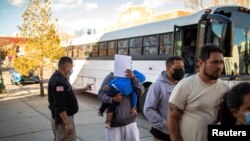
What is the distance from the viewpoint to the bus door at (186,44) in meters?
7.85

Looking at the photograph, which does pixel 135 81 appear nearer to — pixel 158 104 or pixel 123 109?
pixel 123 109

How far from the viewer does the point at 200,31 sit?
712 cm

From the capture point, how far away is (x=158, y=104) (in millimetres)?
3510

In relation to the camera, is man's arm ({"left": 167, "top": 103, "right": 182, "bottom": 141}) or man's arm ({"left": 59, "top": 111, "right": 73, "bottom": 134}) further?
man's arm ({"left": 59, "top": 111, "right": 73, "bottom": 134})

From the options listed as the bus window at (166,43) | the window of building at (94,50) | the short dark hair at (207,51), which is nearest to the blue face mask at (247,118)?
the short dark hair at (207,51)

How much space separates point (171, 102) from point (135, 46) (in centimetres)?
806

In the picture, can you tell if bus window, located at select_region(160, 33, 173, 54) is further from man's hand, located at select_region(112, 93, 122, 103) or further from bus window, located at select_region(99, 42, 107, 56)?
man's hand, located at select_region(112, 93, 122, 103)

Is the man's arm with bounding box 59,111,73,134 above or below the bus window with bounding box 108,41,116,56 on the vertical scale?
below

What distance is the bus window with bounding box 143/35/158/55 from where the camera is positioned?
31.4 feet

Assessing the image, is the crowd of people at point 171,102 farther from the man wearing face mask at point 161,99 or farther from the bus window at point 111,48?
the bus window at point 111,48

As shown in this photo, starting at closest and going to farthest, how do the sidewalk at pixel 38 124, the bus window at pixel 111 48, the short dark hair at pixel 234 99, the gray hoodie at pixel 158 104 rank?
the short dark hair at pixel 234 99 < the gray hoodie at pixel 158 104 < the sidewalk at pixel 38 124 < the bus window at pixel 111 48

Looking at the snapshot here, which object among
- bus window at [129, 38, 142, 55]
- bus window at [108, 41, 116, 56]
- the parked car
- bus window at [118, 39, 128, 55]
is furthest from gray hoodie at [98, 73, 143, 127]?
the parked car

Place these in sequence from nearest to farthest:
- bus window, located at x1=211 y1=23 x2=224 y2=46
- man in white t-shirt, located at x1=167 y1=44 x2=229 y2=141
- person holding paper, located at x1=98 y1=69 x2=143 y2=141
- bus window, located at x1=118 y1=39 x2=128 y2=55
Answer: man in white t-shirt, located at x1=167 y1=44 x2=229 y2=141
person holding paper, located at x1=98 y1=69 x2=143 y2=141
bus window, located at x1=211 y1=23 x2=224 y2=46
bus window, located at x1=118 y1=39 x2=128 y2=55

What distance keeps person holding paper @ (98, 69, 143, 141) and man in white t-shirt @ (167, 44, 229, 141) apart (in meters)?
1.46
